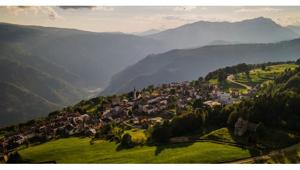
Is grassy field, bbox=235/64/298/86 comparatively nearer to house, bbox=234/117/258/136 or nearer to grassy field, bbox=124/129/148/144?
grassy field, bbox=124/129/148/144

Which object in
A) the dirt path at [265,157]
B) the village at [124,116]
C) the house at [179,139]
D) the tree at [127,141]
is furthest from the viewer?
the village at [124,116]

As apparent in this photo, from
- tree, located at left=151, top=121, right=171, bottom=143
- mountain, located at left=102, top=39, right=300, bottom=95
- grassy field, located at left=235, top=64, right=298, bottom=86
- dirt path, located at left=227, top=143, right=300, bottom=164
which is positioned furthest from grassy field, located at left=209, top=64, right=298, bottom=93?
dirt path, located at left=227, top=143, right=300, bottom=164

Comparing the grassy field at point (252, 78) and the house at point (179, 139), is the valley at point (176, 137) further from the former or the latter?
the grassy field at point (252, 78)

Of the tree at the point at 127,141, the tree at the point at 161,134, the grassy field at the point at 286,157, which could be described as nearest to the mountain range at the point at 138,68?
the tree at the point at 161,134

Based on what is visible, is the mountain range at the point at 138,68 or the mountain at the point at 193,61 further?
the mountain range at the point at 138,68

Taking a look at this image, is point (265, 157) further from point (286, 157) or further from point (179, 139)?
point (179, 139)
